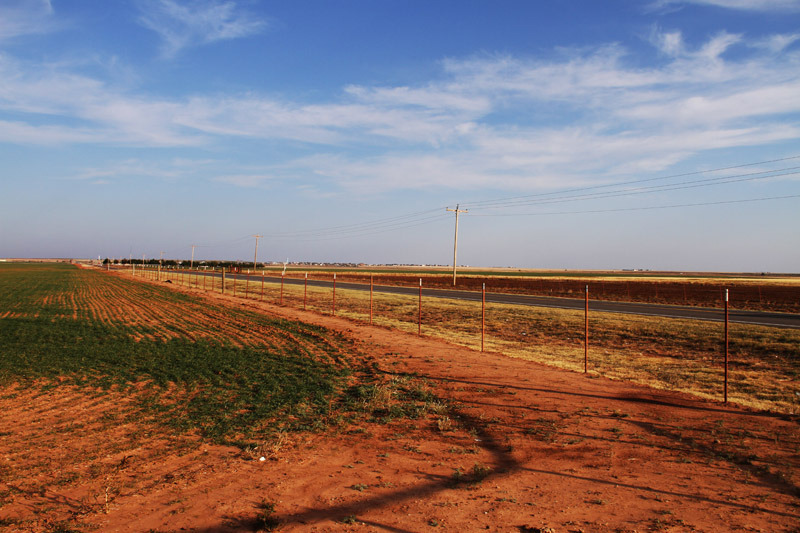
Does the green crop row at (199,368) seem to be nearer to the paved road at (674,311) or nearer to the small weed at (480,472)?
the small weed at (480,472)

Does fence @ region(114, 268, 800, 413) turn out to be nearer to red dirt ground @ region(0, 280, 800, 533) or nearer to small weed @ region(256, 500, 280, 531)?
red dirt ground @ region(0, 280, 800, 533)

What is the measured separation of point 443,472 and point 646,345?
52.1ft

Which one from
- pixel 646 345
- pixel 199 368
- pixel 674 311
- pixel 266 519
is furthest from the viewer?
pixel 674 311

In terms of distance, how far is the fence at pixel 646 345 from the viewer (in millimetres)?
12952

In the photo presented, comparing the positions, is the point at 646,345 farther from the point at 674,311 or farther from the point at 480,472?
the point at 674,311

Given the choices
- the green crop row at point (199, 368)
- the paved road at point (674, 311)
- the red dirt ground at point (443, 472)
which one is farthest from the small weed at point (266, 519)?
the paved road at point (674, 311)

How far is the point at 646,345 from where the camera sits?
19500 millimetres

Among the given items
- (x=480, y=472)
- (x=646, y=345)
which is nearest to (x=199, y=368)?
(x=480, y=472)

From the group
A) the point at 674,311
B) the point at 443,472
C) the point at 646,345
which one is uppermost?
the point at 674,311

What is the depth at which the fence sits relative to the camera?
13.0 m

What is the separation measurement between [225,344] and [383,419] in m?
9.69

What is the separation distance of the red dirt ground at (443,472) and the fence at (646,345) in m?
3.31

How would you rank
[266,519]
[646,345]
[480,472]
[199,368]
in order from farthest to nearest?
[646,345], [199,368], [480,472], [266,519]

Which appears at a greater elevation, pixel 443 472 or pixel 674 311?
pixel 674 311
